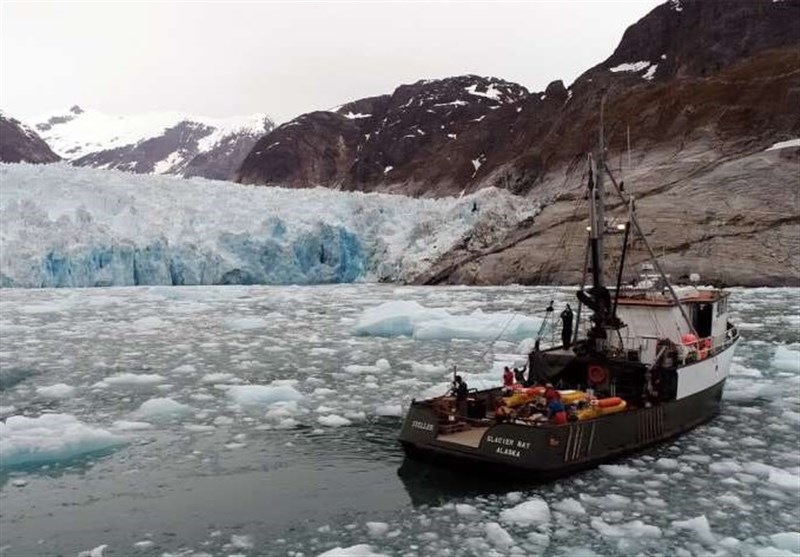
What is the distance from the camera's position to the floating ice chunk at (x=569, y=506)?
967 cm

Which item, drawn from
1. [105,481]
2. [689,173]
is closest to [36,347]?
[105,481]

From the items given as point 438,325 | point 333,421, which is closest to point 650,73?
point 438,325

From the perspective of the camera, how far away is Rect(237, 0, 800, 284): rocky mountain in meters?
51.0

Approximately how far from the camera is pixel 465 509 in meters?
9.75

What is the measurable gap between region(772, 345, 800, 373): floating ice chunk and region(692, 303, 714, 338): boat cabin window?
4.51 m

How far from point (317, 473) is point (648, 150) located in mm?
63652

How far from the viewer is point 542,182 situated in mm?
77188

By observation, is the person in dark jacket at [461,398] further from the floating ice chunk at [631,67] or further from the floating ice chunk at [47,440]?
the floating ice chunk at [631,67]

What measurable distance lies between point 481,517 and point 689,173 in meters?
55.4

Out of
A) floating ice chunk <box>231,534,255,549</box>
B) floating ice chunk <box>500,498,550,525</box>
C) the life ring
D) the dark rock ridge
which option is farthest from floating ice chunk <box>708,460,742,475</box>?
the dark rock ridge

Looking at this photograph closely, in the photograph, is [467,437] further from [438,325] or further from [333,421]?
[438,325]

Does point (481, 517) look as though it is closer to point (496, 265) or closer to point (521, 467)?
point (521, 467)

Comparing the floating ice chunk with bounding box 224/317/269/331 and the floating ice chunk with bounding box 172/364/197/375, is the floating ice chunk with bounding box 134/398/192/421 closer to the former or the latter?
the floating ice chunk with bounding box 172/364/197/375

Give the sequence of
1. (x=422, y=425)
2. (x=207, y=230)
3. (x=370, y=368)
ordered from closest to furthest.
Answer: (x=422, y=425), (x=370, y=368), (x=207, y=230)
